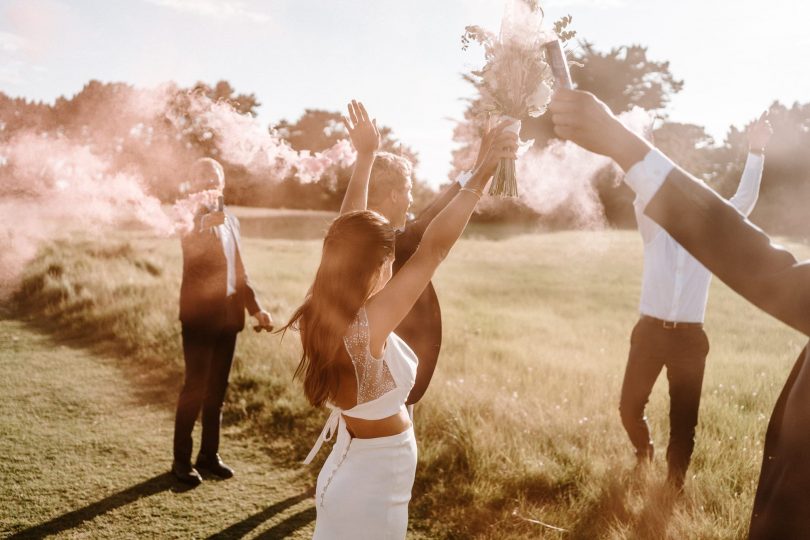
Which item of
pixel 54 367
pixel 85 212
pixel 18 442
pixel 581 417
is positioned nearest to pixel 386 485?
pixel 581 417

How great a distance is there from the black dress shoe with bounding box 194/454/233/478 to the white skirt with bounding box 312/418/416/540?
284cm

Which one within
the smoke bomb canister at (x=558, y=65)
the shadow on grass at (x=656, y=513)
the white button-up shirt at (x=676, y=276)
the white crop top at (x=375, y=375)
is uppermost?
the smoke bomb canister at (x=558, y=65)

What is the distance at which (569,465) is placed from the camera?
4.71m

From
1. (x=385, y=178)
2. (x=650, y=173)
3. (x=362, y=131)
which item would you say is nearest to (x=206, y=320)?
(x=385, y=178)

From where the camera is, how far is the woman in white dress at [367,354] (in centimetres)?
233

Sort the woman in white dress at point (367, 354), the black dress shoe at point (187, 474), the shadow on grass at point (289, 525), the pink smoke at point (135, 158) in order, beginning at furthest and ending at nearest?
the pink smoke at point (135, 158) < the black dress shoe at point (187, 474) < the shadow on grass at point (289, 525) < the woman in white dress at point (367, 354)

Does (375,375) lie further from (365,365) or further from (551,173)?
(551,173)

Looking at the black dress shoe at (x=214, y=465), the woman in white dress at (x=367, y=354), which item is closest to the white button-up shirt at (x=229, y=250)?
the black dress shoe at (x=214, y=465)

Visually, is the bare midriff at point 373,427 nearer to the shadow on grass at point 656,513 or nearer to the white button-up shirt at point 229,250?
the shadow on grass at point 656,513

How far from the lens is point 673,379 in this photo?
14.5 feet

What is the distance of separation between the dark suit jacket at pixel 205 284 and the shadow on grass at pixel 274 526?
5.23ft

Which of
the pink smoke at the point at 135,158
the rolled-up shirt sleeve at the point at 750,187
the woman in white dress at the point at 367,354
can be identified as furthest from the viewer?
the pink smoke at the point at 135,158

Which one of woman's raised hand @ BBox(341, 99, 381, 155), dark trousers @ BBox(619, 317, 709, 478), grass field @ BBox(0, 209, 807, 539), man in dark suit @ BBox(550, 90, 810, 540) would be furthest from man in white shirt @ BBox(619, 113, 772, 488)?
man in dark suit @ BBox(550, 90, 810, 540)

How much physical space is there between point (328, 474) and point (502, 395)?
3860 mm
